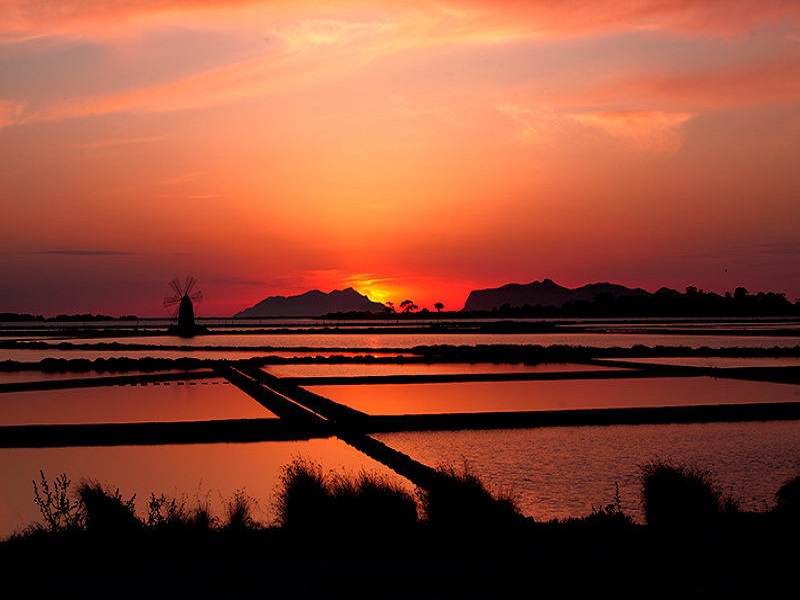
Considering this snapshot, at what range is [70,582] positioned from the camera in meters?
5.33

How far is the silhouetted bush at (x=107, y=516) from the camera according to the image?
22.5ft

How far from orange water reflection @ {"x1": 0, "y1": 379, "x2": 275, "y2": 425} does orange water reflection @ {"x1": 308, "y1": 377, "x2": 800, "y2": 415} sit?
2.39m

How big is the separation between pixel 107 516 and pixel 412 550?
8.43 feet

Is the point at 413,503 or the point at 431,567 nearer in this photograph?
the point at 431,567

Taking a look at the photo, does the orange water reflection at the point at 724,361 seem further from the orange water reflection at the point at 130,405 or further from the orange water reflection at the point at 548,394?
the orange water reflection at the point at 130,405

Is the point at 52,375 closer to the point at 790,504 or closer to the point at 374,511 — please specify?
the point at 374,511

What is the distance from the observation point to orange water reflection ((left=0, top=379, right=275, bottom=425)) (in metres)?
17.2

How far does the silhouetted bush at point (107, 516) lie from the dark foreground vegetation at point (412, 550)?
0.5 inches

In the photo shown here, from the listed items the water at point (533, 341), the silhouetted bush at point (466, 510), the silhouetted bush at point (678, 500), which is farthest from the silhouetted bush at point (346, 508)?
the water at point (533, 341)

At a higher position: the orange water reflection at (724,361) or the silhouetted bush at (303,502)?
the orange water reflection at (724,361)

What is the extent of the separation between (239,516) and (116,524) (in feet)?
3.05

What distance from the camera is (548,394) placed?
21359mm

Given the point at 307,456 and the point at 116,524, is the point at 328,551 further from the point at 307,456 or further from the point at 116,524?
the point at 307,456

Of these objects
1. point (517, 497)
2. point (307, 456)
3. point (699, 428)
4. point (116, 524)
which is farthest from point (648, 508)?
point (699, 428)
